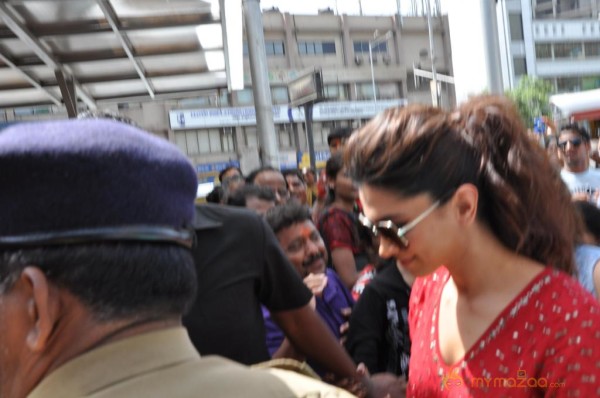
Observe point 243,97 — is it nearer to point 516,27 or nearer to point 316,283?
point 516,27

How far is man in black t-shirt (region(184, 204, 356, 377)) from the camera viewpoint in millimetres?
1819

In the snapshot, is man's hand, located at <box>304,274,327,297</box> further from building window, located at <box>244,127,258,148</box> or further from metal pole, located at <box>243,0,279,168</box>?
building window, located at <box>244,127,258,148</box>

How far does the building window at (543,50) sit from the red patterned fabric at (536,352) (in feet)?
166

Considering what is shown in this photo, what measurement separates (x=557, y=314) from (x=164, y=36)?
212 inches

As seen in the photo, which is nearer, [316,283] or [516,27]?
[316,283]

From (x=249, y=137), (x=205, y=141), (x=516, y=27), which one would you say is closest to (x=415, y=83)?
(x=516, y=27)

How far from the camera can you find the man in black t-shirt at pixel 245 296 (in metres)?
1.82

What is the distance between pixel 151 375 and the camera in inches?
36.2

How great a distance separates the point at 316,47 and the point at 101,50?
37.7 m

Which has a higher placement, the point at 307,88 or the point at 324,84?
the point at 324,84

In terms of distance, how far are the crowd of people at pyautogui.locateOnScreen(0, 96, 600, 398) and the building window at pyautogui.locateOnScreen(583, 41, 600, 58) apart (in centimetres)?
5291

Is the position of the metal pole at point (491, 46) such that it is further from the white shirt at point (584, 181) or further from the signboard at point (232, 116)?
the signboard at point (232, 116)

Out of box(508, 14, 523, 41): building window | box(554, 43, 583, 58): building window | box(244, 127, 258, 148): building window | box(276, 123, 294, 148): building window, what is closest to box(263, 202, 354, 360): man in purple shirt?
box(244, 127, 258, 148): building window

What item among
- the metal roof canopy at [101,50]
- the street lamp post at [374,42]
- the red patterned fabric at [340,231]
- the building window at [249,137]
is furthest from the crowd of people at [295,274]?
the street lamp post at [374,42]
